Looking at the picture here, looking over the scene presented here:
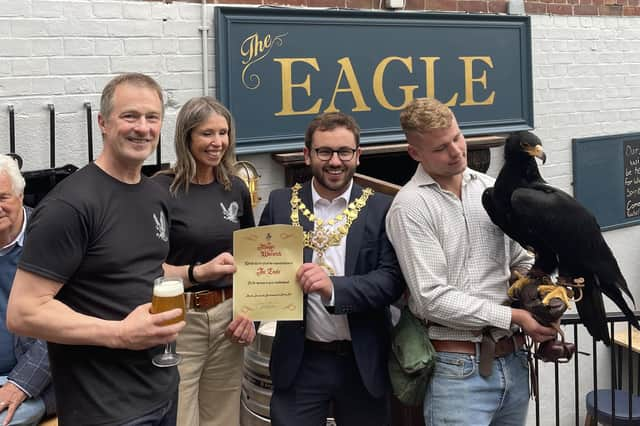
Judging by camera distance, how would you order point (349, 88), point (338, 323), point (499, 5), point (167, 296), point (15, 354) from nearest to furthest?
point (167, 296) → point (338, 323) → point (15, 354) → point (349, 88) → point (499, 5)

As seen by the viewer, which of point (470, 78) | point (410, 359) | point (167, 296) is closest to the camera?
point (167, 296)

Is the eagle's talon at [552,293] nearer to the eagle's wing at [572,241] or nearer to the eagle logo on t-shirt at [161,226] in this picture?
the eagle's wing at [572,241]

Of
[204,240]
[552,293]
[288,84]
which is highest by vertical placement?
[288,84]

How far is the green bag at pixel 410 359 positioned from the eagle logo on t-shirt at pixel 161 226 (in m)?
0.78

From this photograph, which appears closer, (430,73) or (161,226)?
(161,226)

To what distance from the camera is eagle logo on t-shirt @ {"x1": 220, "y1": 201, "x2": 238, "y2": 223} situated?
7.67 feet

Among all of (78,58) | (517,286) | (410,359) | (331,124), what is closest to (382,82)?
(78,58)

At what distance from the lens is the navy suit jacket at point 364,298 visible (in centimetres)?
192

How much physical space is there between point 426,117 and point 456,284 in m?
0.51

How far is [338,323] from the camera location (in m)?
2.01

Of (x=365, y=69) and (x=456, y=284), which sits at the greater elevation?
(x=365, y=69)

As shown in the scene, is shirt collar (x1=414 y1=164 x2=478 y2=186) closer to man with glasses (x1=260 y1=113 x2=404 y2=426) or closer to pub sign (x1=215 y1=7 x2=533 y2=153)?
man with glasses (x1=260 y1=113 x2=404 y2=426)

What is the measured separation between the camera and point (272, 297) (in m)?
1.93

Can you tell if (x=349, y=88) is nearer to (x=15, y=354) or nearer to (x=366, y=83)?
(x=366, y=83)
